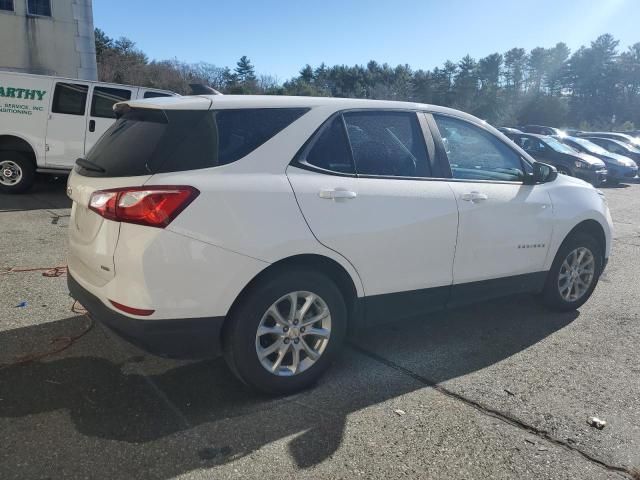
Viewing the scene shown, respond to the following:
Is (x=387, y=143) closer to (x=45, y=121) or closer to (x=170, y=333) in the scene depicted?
(x=170, y=333)

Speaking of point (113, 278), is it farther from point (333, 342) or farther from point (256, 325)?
point (333, 342)

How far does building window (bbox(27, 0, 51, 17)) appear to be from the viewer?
18312 millimetres

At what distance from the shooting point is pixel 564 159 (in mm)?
16578

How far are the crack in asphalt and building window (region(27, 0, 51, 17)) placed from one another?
63.5 ft

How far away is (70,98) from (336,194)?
7.99m

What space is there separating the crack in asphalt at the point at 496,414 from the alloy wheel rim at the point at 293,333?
69 cm

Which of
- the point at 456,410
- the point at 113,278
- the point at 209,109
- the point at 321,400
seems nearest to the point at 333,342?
the point at 321,400

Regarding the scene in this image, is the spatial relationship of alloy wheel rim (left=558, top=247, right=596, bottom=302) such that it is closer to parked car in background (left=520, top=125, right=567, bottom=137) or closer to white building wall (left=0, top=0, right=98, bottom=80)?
white building wall (left=0, top=0, right=98, bottom=80)

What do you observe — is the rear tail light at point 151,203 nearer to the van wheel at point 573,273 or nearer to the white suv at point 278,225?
the white suv at point 278,225

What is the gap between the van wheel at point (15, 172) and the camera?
30.3 feet

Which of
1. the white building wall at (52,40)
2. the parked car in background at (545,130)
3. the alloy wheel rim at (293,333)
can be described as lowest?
the alloy wheel rim at (293,333)

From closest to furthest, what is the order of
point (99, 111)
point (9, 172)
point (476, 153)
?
point (476, 153) → point (9, 172) → point (99, 111)

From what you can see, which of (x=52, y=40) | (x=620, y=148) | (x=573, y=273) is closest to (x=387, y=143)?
(x=573, y=273)

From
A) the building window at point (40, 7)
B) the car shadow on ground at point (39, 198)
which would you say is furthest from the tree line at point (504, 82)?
the car shadow on ground at point (39, 198)
